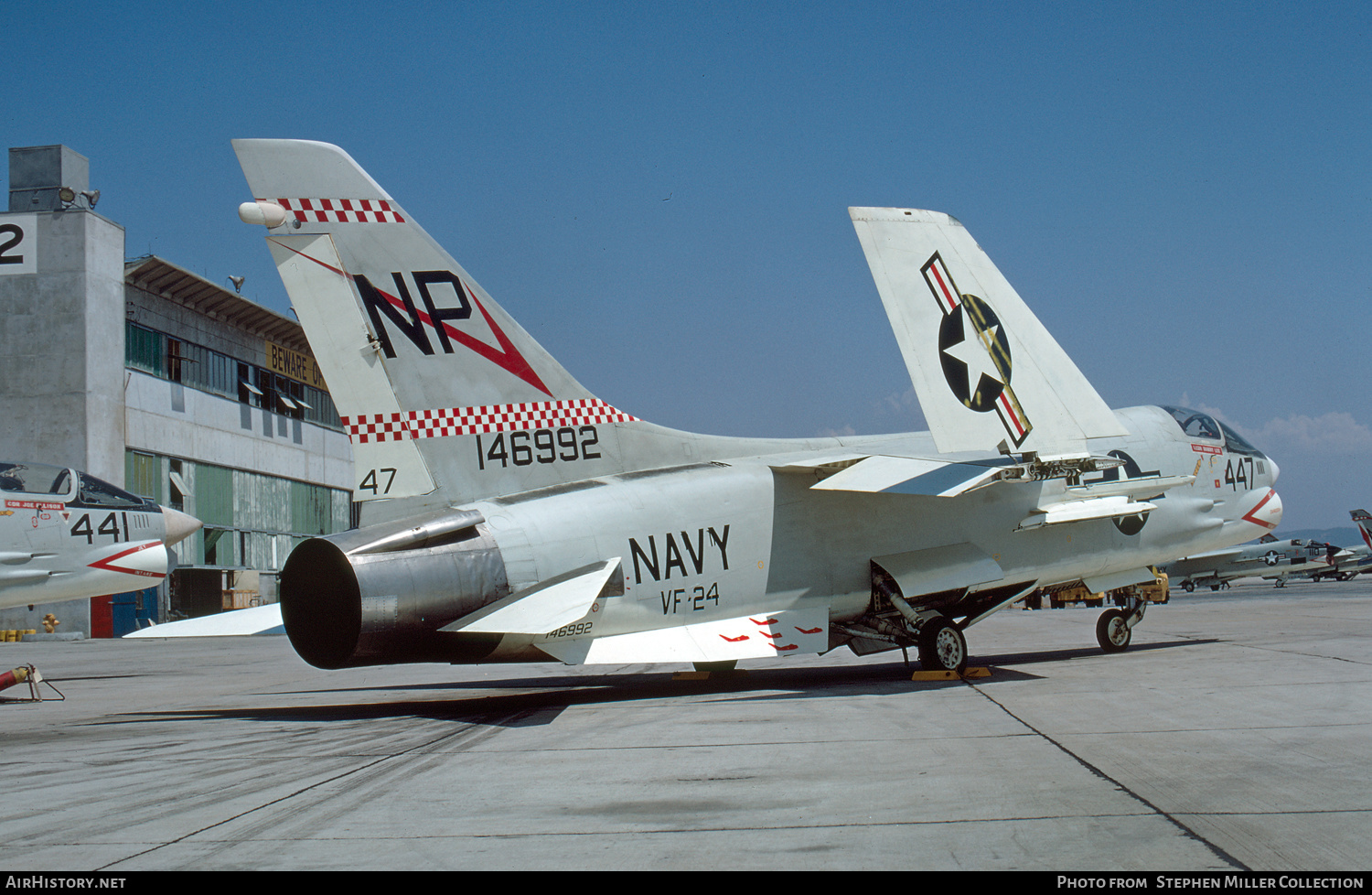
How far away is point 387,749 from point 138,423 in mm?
36830

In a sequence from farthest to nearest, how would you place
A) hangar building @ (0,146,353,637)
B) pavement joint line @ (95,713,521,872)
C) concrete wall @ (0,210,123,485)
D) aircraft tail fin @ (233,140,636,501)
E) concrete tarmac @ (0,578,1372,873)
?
hangar building @ (0,146,353,637) → concrete wall @ (0,210,123,485) → aircraft tail fin @ (233,140,636,501) → pavement joint line @ (95,713,521,872) → concrete tarmac @ (0,578,1372,873)

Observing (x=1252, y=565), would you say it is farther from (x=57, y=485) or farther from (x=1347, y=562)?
(x=57, y=485)

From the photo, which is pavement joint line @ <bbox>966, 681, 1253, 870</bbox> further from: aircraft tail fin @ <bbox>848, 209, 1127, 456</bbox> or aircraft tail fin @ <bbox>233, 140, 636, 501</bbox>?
aircraft tail fin @ <bbox>233, 140, 636, 501</bbox>

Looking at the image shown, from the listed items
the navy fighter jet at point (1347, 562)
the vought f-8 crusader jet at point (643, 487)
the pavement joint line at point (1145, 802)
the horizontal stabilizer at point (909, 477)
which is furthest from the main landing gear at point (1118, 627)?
the navy fighter jet at point (1347, 562)

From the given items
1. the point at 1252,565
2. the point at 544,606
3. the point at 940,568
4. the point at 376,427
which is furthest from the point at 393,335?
the point at 1252,565

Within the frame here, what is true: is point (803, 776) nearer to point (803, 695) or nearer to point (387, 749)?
Answer: point (387, 749)

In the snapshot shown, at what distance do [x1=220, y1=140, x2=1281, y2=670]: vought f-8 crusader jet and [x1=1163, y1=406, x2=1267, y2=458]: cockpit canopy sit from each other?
1447 millimetres

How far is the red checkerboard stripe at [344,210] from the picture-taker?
35.2 feet

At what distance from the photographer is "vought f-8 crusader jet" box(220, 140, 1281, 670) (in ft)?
31.9

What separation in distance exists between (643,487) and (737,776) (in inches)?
205

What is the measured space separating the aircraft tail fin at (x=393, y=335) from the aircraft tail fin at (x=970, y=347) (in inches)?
183

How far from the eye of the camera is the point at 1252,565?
5150 centimetres

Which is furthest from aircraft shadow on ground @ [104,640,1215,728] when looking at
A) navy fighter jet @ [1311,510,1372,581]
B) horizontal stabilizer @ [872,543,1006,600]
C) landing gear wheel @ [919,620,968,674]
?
navy fighter jet @ [1311,510,1372,581]

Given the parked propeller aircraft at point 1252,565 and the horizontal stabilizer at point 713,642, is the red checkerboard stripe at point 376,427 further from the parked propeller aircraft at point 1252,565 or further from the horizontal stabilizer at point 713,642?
the parked propeller aircraft at point 1252,565
